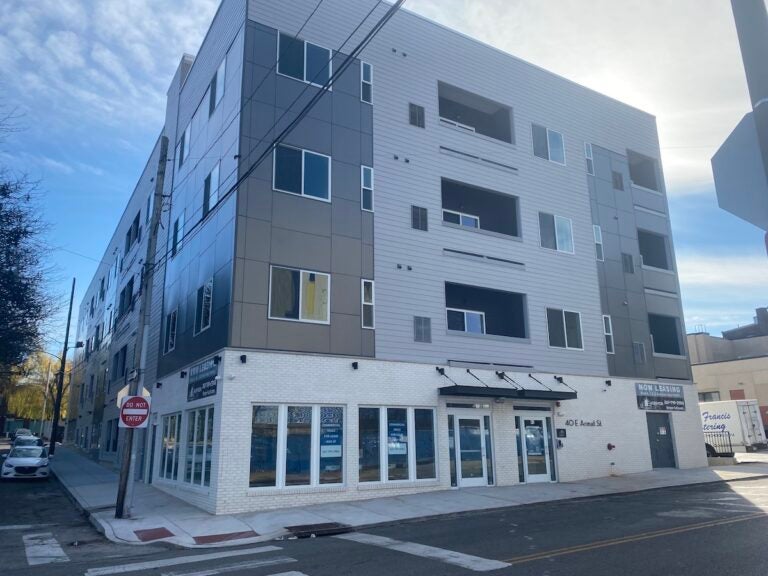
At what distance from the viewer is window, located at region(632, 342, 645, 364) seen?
978 inches

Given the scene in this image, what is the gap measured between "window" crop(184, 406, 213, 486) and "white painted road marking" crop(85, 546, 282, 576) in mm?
5394

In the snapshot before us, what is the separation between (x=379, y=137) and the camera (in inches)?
794

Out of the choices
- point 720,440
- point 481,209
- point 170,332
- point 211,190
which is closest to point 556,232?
point 481,209

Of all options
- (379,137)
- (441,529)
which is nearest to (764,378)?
(379,137)

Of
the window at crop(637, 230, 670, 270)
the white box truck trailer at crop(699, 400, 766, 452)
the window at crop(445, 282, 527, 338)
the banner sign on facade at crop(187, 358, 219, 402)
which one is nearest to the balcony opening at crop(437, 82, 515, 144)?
the window at crop(445, 282, 527, 338)

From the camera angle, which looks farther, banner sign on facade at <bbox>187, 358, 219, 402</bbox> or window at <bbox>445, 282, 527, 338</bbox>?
window at <bbox>445, 282, 527, 338</bbox>

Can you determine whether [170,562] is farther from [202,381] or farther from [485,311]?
[485,311]

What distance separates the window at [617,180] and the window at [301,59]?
1436 centimetres

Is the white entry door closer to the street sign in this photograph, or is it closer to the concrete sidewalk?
the concrete sidewalk

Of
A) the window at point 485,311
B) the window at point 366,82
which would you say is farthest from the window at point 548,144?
the window at point 366,82

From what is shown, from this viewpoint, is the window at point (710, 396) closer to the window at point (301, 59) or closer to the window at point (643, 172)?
the window at point (643, 172)

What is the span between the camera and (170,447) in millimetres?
20594

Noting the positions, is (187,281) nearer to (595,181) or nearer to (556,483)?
(556,483)

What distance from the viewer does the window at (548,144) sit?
2461cm
